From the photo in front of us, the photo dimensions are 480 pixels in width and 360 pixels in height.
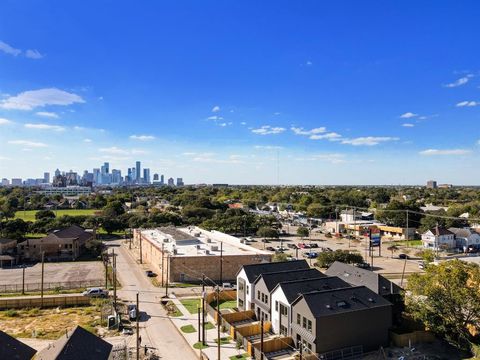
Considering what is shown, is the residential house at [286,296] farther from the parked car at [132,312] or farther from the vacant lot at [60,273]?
the vacant lot at [60,273]

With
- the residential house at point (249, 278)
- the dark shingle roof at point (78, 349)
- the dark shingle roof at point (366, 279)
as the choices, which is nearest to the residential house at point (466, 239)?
the dark shingle roof at point (366, 279)

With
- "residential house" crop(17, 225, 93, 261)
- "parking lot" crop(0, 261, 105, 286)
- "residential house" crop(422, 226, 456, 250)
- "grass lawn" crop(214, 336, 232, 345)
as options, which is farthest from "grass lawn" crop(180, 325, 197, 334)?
"residential house" crop(422, 226, 456, 250)

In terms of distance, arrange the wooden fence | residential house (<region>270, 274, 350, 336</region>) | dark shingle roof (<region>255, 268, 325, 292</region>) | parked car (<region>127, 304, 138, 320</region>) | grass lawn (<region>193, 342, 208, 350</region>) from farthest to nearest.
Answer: the wooden fence → parked car (<region>127, 304, 138, 320</region>) → dark shingle roof (<region>255, 268, 325, 292</region>) → residential house (<region>270, 274, 350, 336</region>) → grass lawn (<region>193, 342, 208, 350</region>)

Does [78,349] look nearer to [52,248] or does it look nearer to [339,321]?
[339,321]

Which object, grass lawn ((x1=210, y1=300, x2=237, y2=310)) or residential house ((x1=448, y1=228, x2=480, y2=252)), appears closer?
grass lawn ((x1=210, y1=300, x2=237, y2=310))

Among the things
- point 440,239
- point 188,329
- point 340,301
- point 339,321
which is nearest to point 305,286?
point 340,301

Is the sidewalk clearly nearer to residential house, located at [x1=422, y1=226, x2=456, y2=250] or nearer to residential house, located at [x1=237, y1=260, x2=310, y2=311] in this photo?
residential house, located at [x1=237, y1=260, x2=310, y2=311]

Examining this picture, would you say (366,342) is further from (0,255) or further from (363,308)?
(0,255)
